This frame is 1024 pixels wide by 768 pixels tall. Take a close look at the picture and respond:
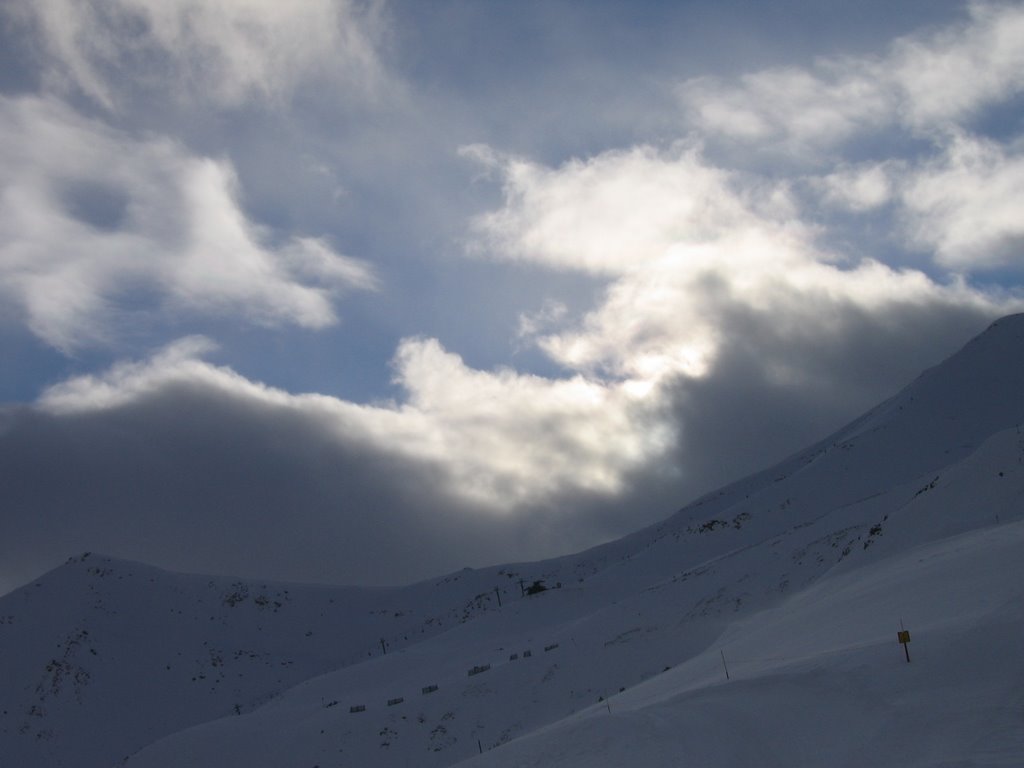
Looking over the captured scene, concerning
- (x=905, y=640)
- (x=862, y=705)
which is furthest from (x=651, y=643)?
(x=862, y=705)

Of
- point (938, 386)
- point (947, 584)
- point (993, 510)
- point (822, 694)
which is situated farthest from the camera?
point (938, 386)

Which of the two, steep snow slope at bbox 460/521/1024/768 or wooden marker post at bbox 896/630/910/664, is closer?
steep snow slope at bbox 460/521/1024/768

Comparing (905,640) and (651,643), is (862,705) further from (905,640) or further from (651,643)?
(651,643)

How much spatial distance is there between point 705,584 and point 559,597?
53.8 ft

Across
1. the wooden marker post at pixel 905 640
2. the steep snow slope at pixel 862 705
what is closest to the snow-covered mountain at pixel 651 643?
the steep snow slope at pixel 862 705

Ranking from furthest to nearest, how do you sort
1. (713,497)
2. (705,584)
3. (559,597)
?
(713,497) → (559,597) → (705,584)

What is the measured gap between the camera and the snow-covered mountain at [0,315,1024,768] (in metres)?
13.8

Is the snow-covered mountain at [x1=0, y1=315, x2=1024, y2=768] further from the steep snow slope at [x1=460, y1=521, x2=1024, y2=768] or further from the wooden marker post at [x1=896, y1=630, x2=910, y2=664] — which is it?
the wooden marker post at [x1=896, y1=630, x2=910, y2=664]

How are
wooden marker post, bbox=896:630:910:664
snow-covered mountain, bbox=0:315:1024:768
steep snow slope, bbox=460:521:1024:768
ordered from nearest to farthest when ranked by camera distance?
steep snow slope, bbox=460:521:1024:768
snow-covered mountain, bbox=0:315:1024:768
wooden marker post, bbox=896:630:910:664

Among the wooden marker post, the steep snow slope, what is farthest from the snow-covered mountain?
the wooden marker post

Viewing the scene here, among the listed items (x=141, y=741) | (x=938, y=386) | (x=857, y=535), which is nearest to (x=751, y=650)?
(x=857, y=535)

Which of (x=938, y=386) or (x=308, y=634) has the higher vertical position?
(x=938, y=386)

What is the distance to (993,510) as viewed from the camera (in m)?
28.0

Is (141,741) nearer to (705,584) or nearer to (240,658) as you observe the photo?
(240,658)
